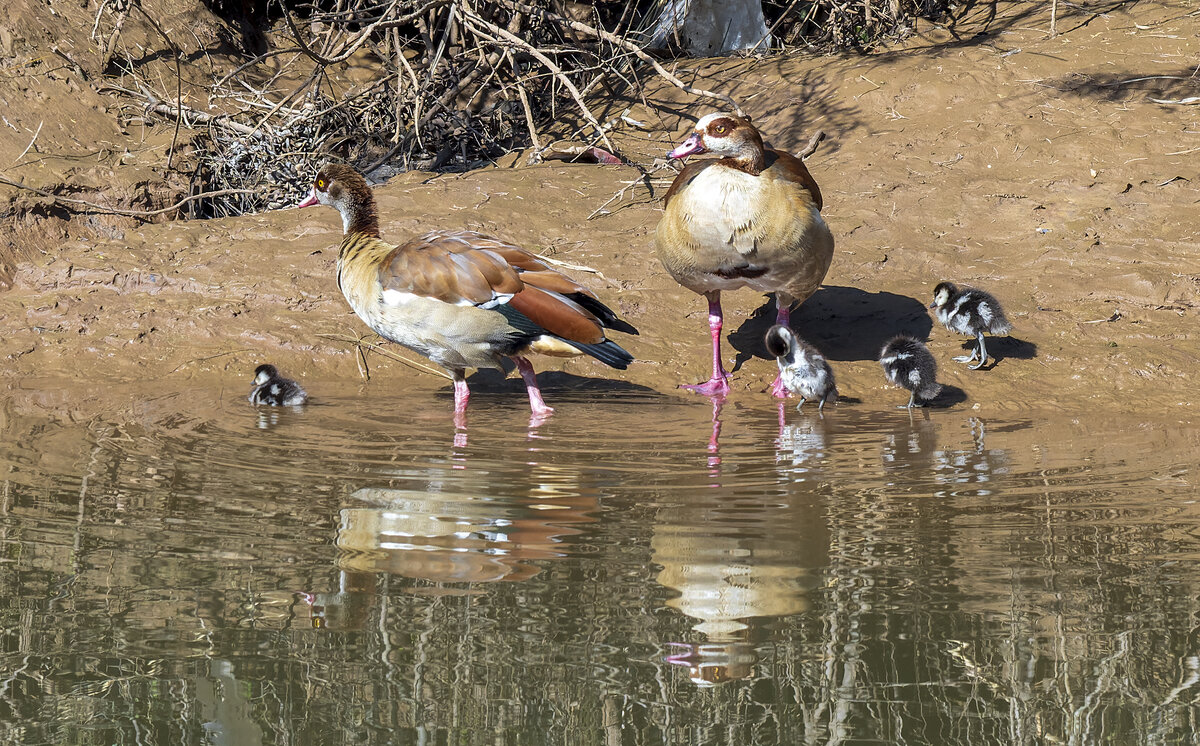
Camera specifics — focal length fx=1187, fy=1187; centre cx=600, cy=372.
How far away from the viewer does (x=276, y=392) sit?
689 centimetres

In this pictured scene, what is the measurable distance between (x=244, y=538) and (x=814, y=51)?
33.8 ft

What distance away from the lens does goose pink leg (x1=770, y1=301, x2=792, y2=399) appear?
7.50 m

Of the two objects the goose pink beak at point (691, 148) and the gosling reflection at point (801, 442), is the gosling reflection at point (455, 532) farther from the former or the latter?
the goose pink beak at point (691, 148)

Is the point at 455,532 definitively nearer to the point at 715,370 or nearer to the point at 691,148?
the point at 715,370

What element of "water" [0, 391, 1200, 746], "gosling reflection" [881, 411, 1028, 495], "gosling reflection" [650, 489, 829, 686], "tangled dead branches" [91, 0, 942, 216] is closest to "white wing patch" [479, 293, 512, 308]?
"water" [0, 391, 1200, 746]

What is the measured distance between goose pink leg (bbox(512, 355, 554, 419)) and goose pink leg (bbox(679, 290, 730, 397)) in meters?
1.08

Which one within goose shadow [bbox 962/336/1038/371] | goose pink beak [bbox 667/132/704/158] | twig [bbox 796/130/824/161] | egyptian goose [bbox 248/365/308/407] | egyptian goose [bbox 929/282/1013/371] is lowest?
egyptian goose [bbox 248/365/308/407]

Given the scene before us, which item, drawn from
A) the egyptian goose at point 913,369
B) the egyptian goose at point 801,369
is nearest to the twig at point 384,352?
the egyptian goose at point 801,369

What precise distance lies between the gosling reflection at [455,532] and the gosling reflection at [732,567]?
0.39m

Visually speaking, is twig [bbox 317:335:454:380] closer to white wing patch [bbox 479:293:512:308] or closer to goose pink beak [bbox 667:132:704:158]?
white wing patch [bbox 479:293:512:308]

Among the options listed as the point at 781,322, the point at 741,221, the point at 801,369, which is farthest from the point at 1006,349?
the point at 741,221

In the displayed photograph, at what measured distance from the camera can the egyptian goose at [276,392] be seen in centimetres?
683

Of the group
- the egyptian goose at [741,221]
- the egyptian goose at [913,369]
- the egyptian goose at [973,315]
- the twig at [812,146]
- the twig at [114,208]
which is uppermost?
the twig at [812,146]

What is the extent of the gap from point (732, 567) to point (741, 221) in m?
3.60
